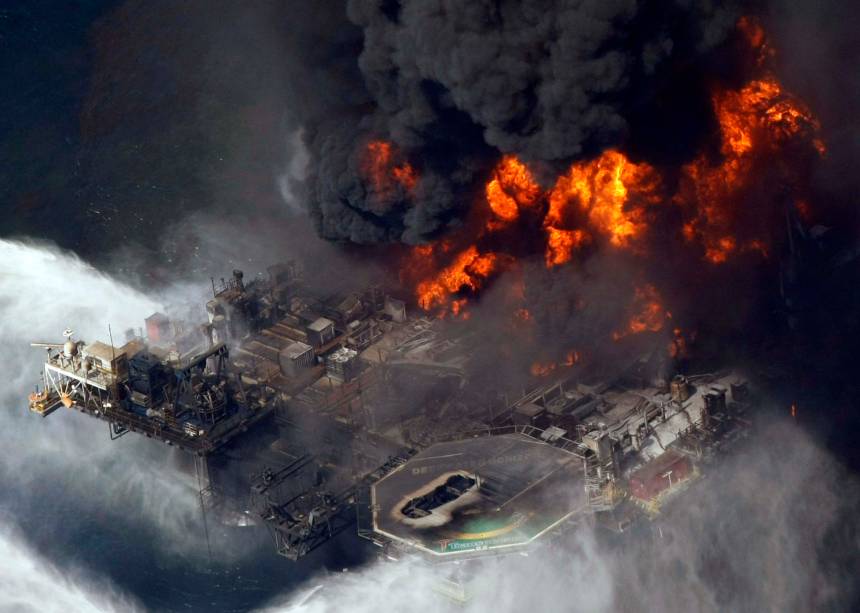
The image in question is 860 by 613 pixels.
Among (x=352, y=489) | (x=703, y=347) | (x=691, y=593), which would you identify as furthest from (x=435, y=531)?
(x=703, y=347)

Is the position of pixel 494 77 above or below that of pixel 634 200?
above

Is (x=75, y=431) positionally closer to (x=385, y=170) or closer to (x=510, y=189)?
(x=385, y=170)

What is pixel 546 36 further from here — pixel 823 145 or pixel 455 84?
pixel 823 145

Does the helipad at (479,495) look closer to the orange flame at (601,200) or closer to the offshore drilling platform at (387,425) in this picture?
the offshore drilling platform at (387,425)

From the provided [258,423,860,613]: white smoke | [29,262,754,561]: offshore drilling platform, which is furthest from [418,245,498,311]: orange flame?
[258,423,860,613]: white smoke

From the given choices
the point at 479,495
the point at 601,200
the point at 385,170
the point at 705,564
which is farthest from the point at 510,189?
the point at 705,564
